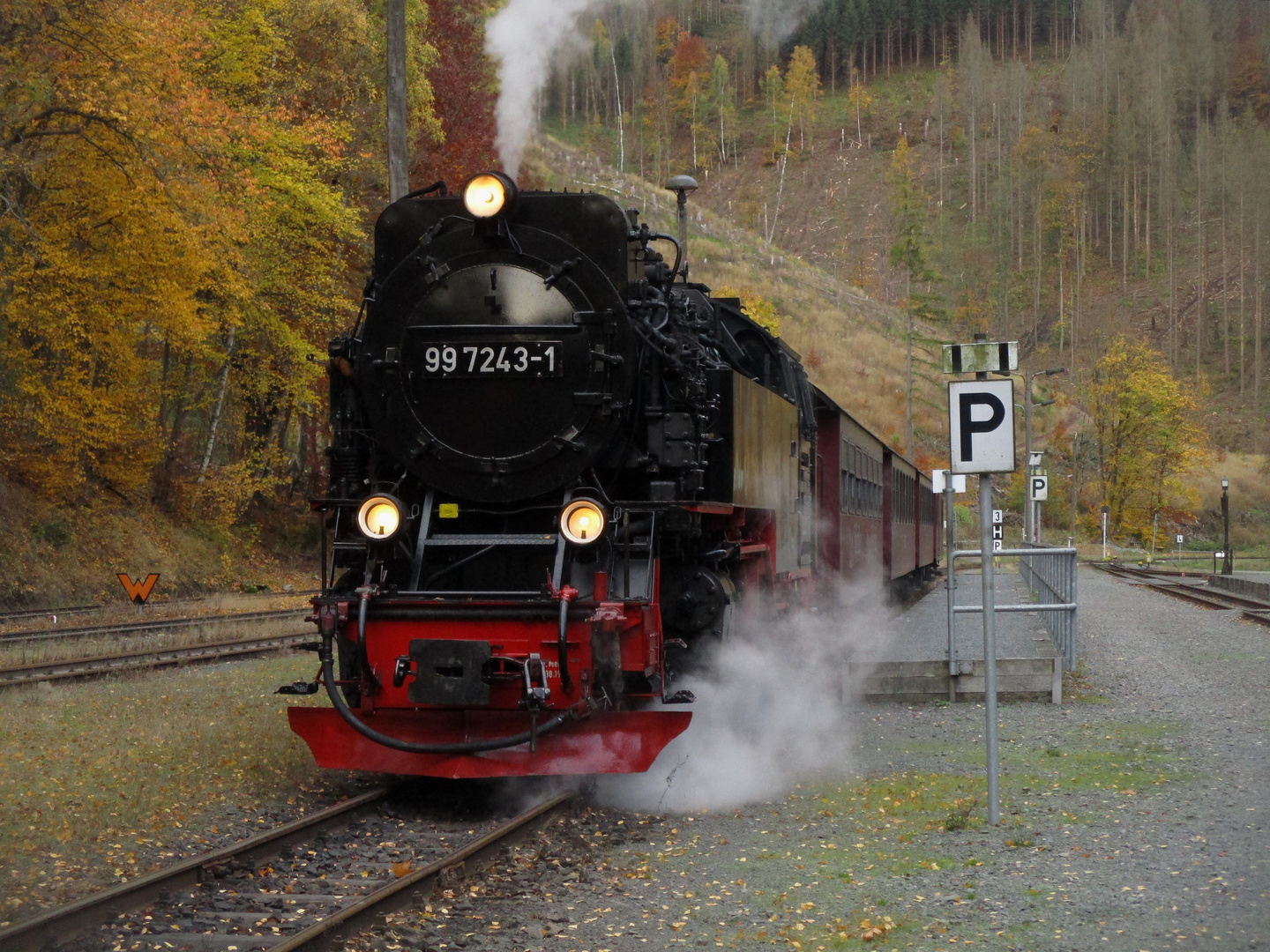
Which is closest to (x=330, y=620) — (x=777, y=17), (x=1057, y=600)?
(x=1057, y=600)

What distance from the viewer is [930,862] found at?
6457 mm

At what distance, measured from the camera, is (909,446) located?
51094mm

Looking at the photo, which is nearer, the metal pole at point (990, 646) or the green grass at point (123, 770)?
the green grass at point (123, 770)

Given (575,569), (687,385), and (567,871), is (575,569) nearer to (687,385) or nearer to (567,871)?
(687,385)

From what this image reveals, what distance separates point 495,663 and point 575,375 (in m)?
1.78

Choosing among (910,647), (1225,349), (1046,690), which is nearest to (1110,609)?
(910,647)

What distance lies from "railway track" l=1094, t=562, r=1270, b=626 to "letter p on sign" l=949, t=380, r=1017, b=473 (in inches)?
666

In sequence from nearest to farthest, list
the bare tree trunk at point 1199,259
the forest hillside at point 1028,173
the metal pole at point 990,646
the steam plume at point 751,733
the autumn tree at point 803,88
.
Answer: the metal pole at point 990,646 < the steam plume at point 751,733 < the forest hillside at point 1028,173 < the bare tree trunk at point 1199,259 < the autumn tree at point 803,88

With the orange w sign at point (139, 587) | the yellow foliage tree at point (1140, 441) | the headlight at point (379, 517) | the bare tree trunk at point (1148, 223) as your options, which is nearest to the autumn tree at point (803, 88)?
the bare tree trunk at point (1148, 223)

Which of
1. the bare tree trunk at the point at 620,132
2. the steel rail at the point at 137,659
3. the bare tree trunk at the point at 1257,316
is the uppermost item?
the bare tree trunk at the point at 620,132

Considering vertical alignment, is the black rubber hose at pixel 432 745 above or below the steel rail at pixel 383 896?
above

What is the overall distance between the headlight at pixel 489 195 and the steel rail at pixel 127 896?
11.6 feet

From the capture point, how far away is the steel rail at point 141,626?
1547 centimetres

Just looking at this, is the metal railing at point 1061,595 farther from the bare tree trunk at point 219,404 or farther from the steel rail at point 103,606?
the bare tree trunk at point 219,404
